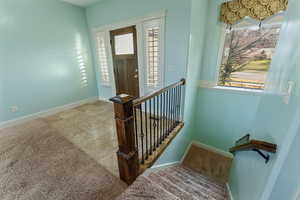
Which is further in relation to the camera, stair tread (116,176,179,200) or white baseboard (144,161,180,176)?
white baseboard (144,161,180,176)

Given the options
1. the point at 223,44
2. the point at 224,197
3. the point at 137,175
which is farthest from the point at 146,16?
the point at 224,197

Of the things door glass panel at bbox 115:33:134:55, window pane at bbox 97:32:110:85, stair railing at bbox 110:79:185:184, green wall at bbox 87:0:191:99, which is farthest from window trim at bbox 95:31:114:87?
stair railing at bbox 110:79:185:184

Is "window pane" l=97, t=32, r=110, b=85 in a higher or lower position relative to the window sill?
higher

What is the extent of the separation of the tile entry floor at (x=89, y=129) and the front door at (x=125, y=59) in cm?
83

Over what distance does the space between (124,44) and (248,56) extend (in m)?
2.74

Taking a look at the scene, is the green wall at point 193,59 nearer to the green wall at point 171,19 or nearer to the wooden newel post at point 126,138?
the green wall at point 171,19

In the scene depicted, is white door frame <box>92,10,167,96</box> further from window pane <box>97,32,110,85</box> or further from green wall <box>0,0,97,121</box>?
green wall <box>0,0,97,121</box>

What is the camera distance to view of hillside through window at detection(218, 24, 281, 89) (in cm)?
231

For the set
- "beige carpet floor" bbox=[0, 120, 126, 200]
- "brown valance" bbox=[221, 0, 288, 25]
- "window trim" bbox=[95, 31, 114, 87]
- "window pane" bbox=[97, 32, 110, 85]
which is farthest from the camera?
"window pane" bbox=[97, 32, 110, 85]

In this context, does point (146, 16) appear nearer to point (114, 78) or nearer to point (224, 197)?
point (114, 78)

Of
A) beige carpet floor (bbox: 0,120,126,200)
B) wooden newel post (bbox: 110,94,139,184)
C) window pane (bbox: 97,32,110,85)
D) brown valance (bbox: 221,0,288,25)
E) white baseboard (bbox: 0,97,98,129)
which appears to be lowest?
beige carpet floor (bbox: 0,120,126,200)

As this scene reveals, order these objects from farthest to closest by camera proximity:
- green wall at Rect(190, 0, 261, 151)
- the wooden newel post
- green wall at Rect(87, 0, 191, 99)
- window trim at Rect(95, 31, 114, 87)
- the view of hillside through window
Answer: window trim at Rect(95, 31, 114, 87) → green wall at Rect(190, 0, 261, 151) → the view of hillside through window → green wall at Rect(87, 0, 191, 99) → the wooden newel post

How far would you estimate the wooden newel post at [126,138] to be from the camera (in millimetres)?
1179

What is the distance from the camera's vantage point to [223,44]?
2602 mm
